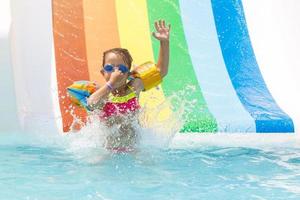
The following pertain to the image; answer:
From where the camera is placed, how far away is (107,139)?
2.79 metres

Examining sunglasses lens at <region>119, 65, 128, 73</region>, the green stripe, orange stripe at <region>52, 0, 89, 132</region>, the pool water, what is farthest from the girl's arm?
orange stripe at <region>52, 0, 89, 132</region>

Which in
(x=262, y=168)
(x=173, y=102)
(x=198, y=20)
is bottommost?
(x=262, y=168)

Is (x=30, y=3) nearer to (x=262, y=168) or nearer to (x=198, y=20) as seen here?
(x=198, y=20)

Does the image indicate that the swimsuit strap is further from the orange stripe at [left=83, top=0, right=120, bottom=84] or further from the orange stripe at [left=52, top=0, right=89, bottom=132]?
the orange stripe at [left=83, top=0, right=120, bottom=84]

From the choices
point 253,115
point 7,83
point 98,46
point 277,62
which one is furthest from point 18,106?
point 277,62

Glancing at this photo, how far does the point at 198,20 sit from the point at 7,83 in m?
1.62

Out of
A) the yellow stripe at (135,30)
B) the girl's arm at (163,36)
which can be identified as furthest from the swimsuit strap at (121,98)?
the yellow stripe at (135,30)

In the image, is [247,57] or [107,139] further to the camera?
[247,57]

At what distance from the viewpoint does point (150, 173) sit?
229cm

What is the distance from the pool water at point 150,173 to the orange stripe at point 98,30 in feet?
4.19

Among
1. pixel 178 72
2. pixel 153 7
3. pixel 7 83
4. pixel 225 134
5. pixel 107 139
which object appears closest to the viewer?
pixel 107 139

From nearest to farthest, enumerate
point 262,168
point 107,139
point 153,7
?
point 262,168, point 107,139, point 153,7

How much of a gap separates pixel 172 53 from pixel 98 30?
0.60m

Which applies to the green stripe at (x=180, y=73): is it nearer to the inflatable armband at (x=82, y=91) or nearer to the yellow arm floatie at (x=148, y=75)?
the yellow arm floatie at (x=148, y=75)
